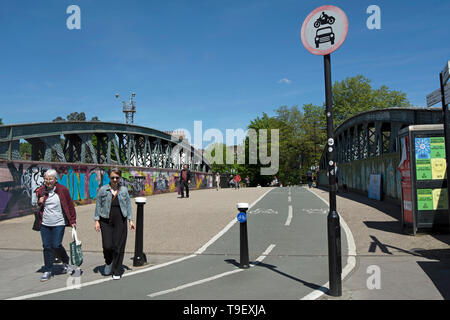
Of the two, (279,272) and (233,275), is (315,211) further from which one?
(233,275)

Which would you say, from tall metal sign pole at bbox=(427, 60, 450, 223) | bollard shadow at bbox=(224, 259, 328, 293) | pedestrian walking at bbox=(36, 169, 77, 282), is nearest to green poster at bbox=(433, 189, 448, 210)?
tall metal sign pole at bbox=(427, 60, 450, 223)

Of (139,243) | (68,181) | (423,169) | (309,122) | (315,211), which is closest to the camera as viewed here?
(139,243)

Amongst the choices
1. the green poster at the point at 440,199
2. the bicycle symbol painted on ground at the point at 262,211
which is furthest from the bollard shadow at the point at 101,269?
the bicycle symbol painted on ground at the point at 262,211

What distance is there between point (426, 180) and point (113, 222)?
716 cm

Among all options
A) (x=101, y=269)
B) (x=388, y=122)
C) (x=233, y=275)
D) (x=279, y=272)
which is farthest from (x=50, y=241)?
(x=388, y=122)

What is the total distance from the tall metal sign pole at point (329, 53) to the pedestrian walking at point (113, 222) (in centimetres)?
301

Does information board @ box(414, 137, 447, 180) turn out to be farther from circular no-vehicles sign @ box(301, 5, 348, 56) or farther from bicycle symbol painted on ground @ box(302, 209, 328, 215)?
circular no-vehicles sign @ box(301, 5, 348, 56)

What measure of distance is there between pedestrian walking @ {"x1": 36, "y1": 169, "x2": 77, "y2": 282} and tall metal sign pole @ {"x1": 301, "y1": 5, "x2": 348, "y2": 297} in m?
4.04

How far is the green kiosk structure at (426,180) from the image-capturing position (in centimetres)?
834

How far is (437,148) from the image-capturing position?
28.0 ft

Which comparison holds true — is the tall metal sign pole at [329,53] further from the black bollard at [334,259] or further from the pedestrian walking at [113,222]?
the pedestrian walking at [113,222]

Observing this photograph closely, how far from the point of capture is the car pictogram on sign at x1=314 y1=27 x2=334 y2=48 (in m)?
4.71

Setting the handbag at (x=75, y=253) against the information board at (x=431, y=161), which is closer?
the handbag at (x=75, y=253)
